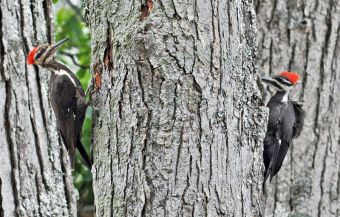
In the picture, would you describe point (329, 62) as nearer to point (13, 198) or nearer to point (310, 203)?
point (310, 203)

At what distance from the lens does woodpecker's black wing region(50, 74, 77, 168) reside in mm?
4035

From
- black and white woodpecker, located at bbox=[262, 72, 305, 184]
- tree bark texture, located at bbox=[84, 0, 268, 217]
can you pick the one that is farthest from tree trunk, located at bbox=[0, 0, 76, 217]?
black and white woodpecker, located at bbox=[262, 72, 305, 184]

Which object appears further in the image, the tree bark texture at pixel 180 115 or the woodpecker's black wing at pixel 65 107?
the woodpecker's black wing at pixel 65 107

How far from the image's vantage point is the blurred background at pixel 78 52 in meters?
4.84

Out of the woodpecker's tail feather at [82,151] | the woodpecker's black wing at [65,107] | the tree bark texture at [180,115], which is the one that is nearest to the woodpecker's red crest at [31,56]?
the woodpecker's black wing at [65,107]

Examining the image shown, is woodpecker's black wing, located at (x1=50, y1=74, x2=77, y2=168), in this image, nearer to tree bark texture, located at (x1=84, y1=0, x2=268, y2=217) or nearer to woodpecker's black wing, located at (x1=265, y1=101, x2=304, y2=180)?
tree bark texture, located at (x1=84, y1=0, x2=268, y2=217)

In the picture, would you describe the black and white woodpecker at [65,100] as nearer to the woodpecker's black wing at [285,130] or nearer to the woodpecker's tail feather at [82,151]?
the woodpecker's tail feather at [82,151]

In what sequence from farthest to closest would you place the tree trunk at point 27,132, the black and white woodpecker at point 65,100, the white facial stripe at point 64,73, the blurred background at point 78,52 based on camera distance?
the blurred background at point 78,52 < the white facial stripe at point 64,73 < the black and white woodpecker at point 65,100 < the tree trunk at point 27,132

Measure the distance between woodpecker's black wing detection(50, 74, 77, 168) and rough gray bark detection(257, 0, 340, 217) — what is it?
1273 millimetres

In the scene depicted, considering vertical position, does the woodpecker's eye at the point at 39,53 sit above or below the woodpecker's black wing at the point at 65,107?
above

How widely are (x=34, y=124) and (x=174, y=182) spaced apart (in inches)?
63.0

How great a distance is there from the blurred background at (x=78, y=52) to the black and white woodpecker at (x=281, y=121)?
126cm

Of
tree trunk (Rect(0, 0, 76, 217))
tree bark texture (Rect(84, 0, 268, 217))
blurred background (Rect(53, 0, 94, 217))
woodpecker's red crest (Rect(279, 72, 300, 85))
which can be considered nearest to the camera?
tree bark texture (Rect(84, 0, 268, 217))

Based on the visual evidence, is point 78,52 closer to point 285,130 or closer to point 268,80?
point 268,80
